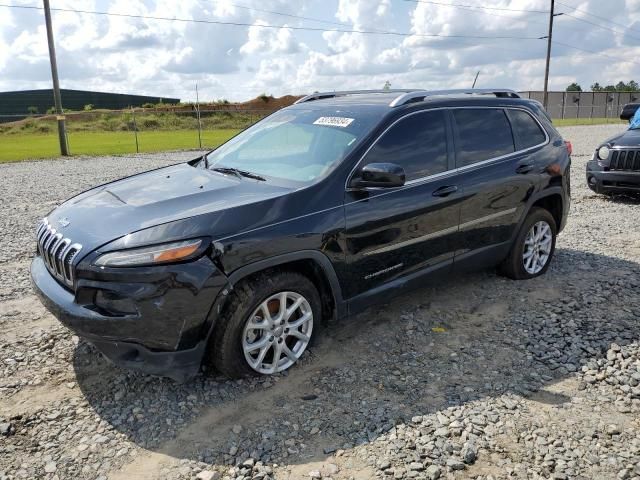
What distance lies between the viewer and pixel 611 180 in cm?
910

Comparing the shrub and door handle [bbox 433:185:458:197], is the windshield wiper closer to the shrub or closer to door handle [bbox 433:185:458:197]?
door handle [bbox 433:185:458:197]

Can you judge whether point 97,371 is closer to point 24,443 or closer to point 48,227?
point 24,443

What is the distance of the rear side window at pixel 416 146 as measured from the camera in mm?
4016

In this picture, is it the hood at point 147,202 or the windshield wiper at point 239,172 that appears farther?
the windshield wiper at point 239,172

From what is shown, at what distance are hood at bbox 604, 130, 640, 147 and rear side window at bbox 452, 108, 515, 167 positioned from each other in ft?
16.8

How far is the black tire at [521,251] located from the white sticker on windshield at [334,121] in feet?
7.02

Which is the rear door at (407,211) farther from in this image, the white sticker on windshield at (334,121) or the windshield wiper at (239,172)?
the windshield wiper at (239,172)

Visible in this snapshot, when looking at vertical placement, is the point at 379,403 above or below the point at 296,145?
below

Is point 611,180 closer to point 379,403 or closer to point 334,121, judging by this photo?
point 334,121

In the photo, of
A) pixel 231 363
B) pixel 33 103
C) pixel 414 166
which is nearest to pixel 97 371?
pixel 231 363

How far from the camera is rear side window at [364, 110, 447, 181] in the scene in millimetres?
4016

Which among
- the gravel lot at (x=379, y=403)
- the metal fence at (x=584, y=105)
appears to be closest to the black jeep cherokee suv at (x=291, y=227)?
the gravel lot at (x=379, y=403)

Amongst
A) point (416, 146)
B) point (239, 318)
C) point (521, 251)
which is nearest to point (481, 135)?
point (416, 146)

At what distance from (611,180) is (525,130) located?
4.87 metres
